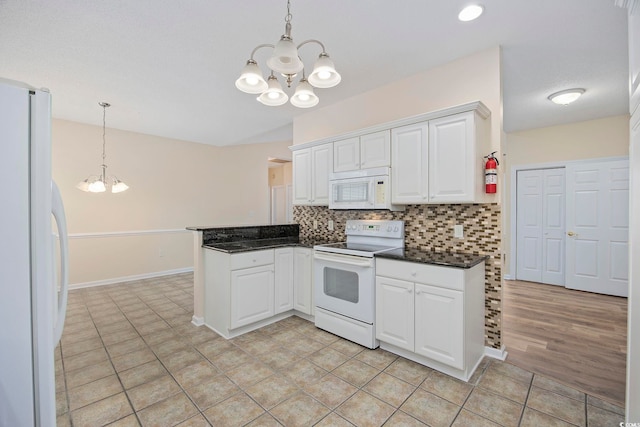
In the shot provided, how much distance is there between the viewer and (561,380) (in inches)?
83.9

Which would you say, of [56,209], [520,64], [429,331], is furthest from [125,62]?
[520,64]

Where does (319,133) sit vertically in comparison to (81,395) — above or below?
above

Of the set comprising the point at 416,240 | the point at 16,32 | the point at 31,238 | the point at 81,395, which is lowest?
the point at 81,395

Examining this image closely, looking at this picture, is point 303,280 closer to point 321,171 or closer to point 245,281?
point 245,281

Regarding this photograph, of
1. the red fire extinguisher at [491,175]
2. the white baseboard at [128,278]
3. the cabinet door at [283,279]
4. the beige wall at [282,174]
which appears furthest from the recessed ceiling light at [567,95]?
the white baseboard at [128,278]

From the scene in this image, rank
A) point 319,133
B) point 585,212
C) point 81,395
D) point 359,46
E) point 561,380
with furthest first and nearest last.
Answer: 1. point 585,212
2. point 319,133
3. point 359,46
4. point 561,380
5. point 81,395

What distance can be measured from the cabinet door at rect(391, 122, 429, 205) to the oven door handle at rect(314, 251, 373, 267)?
675 millimetres

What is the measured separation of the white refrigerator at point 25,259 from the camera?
0.87 metres

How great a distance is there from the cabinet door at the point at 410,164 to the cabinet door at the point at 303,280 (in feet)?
3.81

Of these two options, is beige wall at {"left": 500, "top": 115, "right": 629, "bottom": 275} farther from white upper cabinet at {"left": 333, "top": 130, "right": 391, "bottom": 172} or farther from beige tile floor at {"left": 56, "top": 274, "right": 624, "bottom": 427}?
beige tile floor at {"left": 56, "top": 274, "right": 624, "bottom": 427}

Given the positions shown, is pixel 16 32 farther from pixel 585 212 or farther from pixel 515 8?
pixel 585 212

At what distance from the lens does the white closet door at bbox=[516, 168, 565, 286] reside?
465 centimetres

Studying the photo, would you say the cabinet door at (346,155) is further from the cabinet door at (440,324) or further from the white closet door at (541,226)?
the white closet door at (541,226)

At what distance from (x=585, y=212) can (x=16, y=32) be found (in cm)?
692
